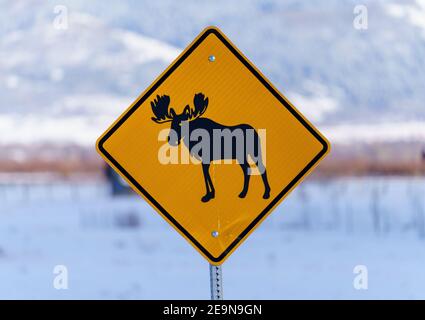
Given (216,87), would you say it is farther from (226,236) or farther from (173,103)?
(226,236)

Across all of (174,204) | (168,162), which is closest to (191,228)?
(174,204)

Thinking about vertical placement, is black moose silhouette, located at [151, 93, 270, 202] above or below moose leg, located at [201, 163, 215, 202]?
above

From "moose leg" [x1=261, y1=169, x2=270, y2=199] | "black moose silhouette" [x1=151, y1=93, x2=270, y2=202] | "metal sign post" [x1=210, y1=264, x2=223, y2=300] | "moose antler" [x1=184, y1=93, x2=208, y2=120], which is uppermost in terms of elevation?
"moose antler" [x1=184, y1=93, x2=208, y2=120]

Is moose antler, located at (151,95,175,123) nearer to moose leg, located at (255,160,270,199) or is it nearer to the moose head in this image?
the moose head

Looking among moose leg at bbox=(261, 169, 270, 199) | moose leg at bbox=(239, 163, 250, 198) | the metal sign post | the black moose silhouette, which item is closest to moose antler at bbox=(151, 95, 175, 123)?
the black moose silhouette

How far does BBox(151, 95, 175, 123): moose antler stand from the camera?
280 cm

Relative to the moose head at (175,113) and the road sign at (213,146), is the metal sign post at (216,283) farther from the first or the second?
the moose head at (175,113)

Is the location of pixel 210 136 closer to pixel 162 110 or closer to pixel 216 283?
pixel 162 110

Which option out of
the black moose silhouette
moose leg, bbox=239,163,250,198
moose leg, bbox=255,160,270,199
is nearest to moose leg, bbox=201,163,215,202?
the black moose silhouette

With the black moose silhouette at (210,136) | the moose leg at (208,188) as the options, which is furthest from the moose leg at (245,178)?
the moose leg at (208,188)

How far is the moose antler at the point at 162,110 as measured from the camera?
2.80m

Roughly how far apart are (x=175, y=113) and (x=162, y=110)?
0.22ft

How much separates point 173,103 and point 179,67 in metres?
0.19

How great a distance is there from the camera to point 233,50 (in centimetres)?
285
